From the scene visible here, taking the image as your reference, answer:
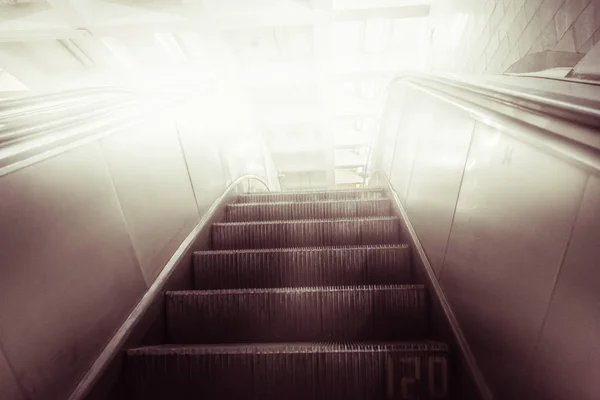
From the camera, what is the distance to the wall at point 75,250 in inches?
47.5

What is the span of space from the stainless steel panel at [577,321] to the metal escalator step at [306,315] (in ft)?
3.22

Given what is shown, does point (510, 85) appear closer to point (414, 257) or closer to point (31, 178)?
point (414, 257)

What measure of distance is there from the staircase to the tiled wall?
4.50 feet

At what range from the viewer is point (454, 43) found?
164 inches

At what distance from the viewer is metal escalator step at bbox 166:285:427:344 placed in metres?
2.00

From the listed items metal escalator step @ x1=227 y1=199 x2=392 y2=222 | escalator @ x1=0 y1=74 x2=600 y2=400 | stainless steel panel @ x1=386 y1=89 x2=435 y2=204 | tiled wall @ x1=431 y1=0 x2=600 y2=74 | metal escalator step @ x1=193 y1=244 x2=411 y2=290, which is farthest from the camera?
metal escalator step @ x1=227 y1=199 x2=392 y2=222

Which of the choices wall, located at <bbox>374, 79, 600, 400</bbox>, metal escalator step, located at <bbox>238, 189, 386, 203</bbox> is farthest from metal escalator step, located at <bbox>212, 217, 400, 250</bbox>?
metal escalator step, located at <bbox>238, 189, 386, 203</bbox>

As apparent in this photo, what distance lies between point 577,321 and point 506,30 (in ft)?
8.02

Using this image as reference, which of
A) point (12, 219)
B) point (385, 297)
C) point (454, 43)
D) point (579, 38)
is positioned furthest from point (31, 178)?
point (454, 43)

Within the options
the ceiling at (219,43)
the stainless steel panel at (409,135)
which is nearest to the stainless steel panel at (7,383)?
the stainless steel panel at (409,135)

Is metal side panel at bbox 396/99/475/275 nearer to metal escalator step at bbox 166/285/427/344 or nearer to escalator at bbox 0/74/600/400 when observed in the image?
escalator at bbox 0/74/600/400

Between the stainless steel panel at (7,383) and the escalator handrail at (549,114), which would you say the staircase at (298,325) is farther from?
the escalator handrail at (549,114)

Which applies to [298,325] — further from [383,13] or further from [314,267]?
[383,13]

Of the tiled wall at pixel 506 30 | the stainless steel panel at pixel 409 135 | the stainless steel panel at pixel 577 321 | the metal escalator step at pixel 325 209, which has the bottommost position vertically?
the metal escalator step at pixel 325 209
